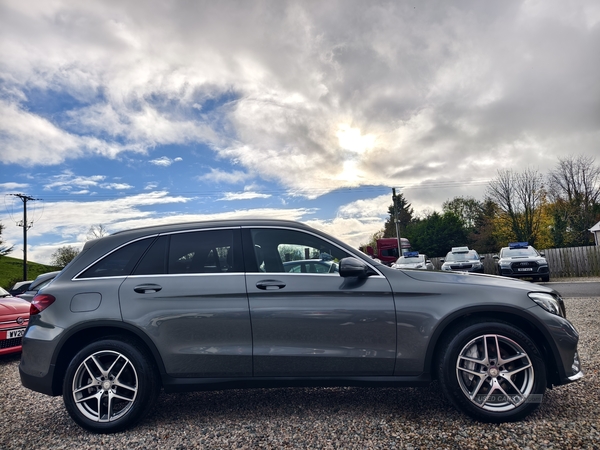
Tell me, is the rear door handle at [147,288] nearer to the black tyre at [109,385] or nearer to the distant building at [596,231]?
the black tyre at [109,385]

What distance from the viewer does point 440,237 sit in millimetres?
44969

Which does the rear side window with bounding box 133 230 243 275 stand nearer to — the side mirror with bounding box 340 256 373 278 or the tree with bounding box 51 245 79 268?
the side mirror with bounding box 340 256 373 278

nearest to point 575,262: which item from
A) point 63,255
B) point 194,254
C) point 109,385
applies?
point 194,254

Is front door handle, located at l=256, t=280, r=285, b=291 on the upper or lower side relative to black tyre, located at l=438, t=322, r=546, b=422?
upper

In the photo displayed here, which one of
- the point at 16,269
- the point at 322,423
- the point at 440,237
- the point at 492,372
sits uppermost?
the point at 440,237

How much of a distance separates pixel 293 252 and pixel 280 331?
673mm

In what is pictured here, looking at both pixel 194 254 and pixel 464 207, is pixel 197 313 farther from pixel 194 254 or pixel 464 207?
pixel 464 207

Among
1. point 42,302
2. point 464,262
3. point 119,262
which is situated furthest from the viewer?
point 464,262

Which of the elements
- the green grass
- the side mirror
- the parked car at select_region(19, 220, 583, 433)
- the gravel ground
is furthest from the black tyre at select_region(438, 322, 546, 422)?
the green grass

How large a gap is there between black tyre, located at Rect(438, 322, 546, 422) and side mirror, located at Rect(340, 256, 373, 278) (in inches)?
35.0

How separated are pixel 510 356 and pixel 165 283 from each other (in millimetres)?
2868

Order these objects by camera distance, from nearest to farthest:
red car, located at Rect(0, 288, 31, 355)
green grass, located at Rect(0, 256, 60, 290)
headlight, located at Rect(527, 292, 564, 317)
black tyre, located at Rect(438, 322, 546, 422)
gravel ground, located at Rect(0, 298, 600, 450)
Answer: gravel ground, located at Rect(0, 298, 600, 450), black tyre, located at Rect(438, 322, 546, 422), headlight, located at Rect(527, 292, 564, 317), red car, located at Rect(0, 288, 31, 355), green grass, located at Rect(0, 256, 60, 290)

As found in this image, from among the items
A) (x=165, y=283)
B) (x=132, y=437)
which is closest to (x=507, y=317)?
(x=165, y=283)

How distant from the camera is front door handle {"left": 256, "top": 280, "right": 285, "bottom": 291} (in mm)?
3645
